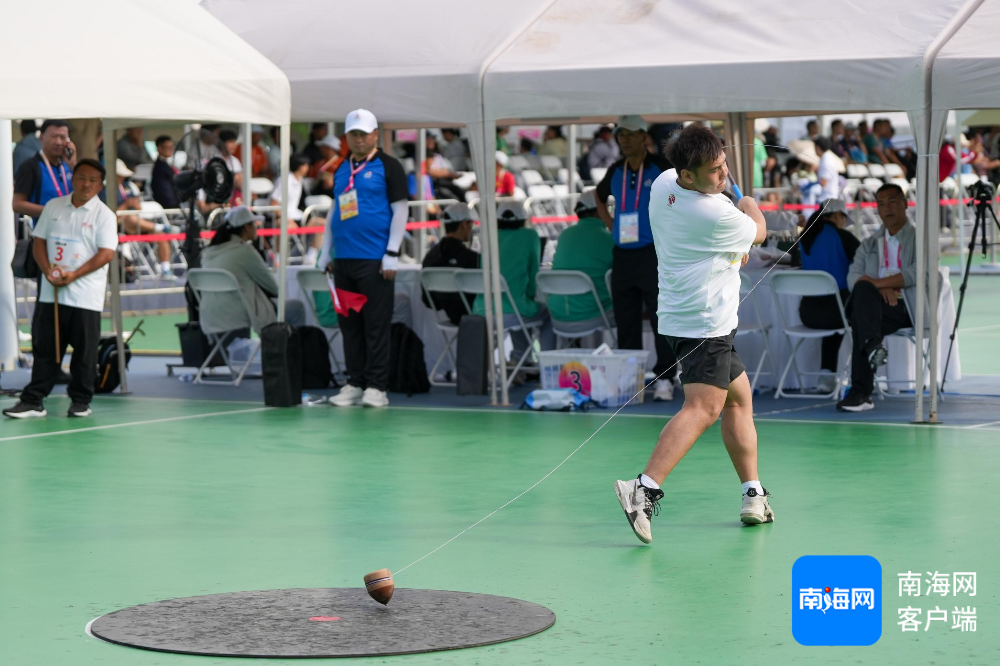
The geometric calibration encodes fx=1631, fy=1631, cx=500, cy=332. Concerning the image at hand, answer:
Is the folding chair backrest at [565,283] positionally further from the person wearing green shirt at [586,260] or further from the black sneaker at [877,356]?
the black sneaker at [877,356]

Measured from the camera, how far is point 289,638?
16.0 feet

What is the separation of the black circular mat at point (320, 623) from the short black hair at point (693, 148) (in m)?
1.85

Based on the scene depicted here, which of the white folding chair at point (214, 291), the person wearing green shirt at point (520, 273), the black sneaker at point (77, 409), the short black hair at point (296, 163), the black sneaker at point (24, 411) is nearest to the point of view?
the black sneaker at point (24, 411)

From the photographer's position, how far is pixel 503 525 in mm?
6781

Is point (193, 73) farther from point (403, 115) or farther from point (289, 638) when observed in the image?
point (289, 638)

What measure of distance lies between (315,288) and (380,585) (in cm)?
716

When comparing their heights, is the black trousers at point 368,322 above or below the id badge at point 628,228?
below

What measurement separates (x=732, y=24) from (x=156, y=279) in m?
11.0

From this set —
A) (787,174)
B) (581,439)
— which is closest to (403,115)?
(581,439)

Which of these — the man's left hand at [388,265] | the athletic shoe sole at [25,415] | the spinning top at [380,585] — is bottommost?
the spinning top at [380,585]

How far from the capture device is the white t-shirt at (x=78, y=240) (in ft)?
32.7

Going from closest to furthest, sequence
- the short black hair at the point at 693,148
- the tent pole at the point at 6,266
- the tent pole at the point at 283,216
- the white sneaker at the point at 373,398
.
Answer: the short black hair at the point at 693,148, the white sneaker at the point at 373,398, the tent pole at the point at 283,216, the tent pole at the point at 6,266

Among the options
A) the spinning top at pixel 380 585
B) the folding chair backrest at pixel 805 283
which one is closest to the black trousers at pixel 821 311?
the folding chair backrest at pixel 805 283

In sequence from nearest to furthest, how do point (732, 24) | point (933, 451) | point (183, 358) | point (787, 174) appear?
point (933, 451) < point (732, 24) < point (183, 358) < point (787, 174)
